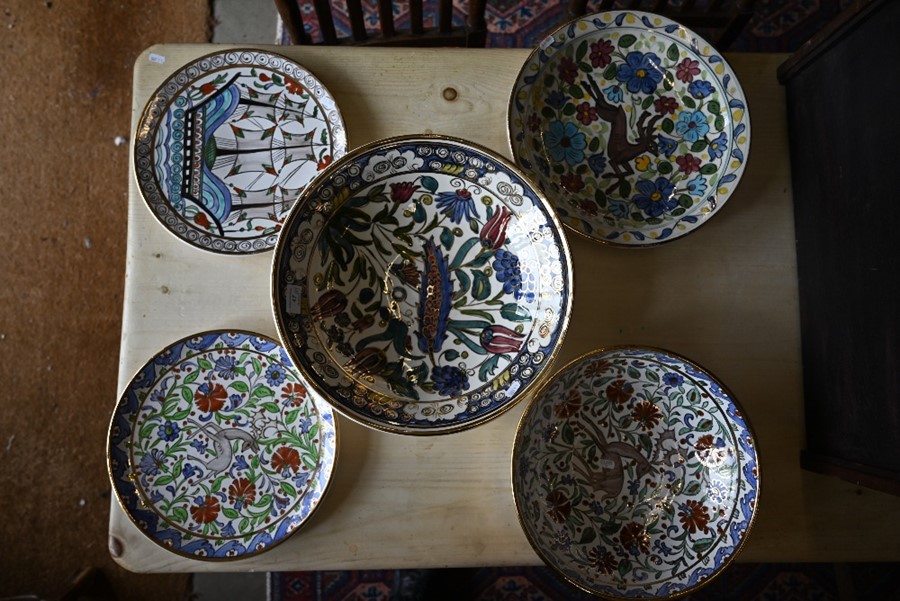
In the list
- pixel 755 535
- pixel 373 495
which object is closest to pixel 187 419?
pixel 373 495

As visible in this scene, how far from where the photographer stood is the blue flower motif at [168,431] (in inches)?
29.8

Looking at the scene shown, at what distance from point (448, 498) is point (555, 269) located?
33 centimetres

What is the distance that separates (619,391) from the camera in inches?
30.5

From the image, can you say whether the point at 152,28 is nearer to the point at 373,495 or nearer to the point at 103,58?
the point at 103,58

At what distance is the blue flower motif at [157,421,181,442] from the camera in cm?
76

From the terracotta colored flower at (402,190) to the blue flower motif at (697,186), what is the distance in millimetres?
361

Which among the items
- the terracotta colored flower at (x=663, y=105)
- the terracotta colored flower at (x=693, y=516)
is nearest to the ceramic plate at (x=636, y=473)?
the terracotta colored flower at (x=693, y=516)

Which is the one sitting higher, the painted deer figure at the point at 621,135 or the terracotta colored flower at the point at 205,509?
the painted deer figure at the point at 621,135

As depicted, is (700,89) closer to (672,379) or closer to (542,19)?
(672,379)

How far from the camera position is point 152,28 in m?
1.47

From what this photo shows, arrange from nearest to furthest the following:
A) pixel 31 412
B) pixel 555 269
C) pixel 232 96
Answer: pixel 555 269 < pixel 232 96 < pixel 31 412

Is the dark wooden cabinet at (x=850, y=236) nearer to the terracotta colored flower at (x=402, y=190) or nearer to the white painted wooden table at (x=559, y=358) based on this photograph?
the white painted wooden table at (x=559, y=358)

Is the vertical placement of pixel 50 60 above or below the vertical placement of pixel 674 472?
above

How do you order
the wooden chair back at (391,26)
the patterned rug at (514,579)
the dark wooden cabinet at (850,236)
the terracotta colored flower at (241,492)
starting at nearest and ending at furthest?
the dark wooden cabinet at (850,236) → the terracotta colored flower at (241,492) → the wooden chair back at (391,26) → the patterned rug at (514,579)
